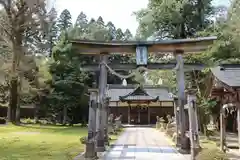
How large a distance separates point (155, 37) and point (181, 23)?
2.62m

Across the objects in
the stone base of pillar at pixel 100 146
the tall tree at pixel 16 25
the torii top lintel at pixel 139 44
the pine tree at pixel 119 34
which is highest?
the pine tree at pixel 119 34

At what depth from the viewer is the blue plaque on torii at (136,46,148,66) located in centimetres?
1124

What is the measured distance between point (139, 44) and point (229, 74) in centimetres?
366

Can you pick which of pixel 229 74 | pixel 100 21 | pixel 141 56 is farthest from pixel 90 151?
pixel 100 21

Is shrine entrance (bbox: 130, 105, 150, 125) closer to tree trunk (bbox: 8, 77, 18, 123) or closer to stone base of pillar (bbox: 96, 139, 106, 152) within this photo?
tree trunk (bbox: 8, 77, 18, 123)

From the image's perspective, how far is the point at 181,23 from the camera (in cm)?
2428

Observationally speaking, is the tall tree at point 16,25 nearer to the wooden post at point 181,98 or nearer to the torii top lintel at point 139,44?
the torii top lintel at point 139,44

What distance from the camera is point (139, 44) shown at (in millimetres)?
11312

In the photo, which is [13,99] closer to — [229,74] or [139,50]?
[139,50]

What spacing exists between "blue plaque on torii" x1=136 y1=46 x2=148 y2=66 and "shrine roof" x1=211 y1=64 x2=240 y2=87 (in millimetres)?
2716

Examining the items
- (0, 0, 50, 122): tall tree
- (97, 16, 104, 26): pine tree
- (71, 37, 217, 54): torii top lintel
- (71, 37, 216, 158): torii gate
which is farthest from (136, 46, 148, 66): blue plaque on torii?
(97, 16, 104, 26): pine tree

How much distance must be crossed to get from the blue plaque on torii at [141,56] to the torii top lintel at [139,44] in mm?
166

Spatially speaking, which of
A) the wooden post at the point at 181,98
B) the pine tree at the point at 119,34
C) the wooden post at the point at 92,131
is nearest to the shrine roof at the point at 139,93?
the wooden post at the point at 181,98

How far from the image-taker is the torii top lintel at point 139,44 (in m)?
11.1
